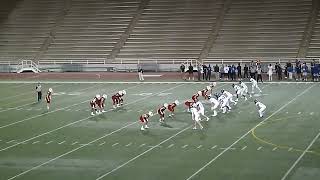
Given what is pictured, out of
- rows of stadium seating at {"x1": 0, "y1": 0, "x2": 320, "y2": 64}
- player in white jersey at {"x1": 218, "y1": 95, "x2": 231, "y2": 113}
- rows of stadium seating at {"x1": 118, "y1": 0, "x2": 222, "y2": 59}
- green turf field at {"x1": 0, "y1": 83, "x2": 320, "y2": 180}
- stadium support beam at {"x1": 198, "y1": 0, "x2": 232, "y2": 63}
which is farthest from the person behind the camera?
rows of stadium seating at {"x1": 118, "y1": 0, "x2": 222, "y2": 59}

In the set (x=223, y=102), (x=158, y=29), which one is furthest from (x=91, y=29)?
(x=223, y=102)

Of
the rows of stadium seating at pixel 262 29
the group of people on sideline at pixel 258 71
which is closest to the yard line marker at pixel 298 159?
the group of people on sideline at pixel 258 71

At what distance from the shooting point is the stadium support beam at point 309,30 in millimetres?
41812

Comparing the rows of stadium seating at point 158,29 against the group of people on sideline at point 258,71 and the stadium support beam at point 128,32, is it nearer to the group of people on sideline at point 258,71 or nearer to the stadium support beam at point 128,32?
the stadium support beam at point 128,32

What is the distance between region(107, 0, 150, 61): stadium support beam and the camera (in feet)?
154

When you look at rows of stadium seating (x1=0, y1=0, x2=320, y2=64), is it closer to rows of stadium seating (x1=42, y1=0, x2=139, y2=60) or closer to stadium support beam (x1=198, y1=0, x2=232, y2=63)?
rows of stadium seating (x1=42, y1=0, x2=139, y2=60)

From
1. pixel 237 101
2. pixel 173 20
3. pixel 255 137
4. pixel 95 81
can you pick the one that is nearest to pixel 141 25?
pixel 173 20

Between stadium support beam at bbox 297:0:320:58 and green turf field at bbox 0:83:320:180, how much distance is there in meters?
12.3

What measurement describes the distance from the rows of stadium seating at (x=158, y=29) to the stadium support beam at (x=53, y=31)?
257 mm

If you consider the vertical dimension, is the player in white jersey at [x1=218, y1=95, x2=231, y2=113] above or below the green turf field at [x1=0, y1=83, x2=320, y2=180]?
above

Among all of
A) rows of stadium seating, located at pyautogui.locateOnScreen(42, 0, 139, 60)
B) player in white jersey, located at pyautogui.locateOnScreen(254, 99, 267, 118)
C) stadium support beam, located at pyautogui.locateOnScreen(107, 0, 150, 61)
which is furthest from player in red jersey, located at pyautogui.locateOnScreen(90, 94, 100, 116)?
rows of stadium seating, located at pyautogui.locateOnScreen(42, 0, 139, 60)

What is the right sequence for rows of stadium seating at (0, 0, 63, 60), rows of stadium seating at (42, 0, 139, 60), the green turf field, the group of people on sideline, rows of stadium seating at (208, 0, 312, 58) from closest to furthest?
the green turf field < the group of people on sideline < rows of stadium seating at (208, 0, 312, 58) < rows of stadium seating at (42, 0, 139, 60) < rows of stadium seating at (0, 0, 63, 60)

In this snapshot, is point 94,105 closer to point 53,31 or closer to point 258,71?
point 258,71

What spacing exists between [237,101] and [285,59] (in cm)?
1397
